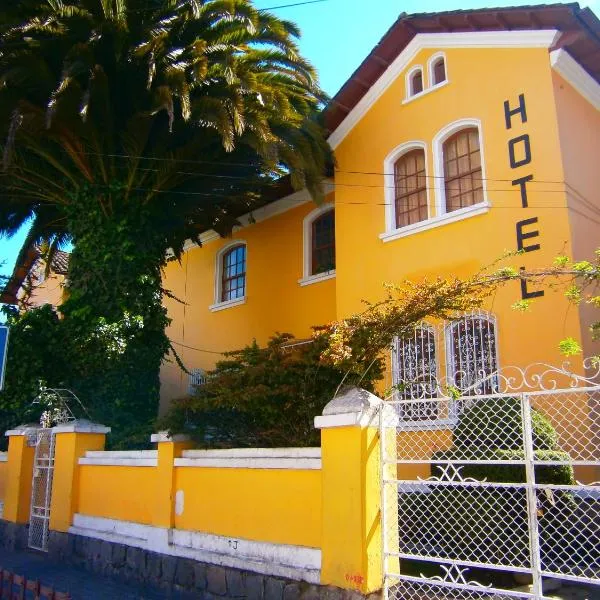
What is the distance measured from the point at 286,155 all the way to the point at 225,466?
6541mm

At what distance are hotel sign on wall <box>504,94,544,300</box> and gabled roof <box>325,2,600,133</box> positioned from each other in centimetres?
114

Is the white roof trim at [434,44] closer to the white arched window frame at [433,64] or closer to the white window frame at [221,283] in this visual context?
the white arched window frame at [433,64]

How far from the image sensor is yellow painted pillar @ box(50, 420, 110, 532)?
9422 millimetres

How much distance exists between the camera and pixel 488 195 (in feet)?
33.4

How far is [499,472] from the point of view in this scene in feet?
20.2

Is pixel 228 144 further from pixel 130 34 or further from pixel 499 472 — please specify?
pixel 499 472

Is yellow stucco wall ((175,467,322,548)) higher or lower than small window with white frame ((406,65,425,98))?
lower

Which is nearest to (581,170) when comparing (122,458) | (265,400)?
(265,400)

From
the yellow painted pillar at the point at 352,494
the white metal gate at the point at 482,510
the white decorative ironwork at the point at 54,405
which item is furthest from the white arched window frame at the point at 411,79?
the white decorative ironwork at the point at 54,405

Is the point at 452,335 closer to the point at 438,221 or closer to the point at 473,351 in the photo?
the point at 473,351

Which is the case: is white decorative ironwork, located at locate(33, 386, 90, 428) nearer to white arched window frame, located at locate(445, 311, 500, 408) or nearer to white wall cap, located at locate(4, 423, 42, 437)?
white wall cap, located at locate(4, 423, 42, 437)

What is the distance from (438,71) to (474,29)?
3.31ft

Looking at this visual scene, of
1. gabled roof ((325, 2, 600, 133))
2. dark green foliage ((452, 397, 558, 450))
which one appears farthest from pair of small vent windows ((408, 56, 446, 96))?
dark green foliage ((452, 397, 558, 450))

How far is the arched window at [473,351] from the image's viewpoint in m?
9.65
